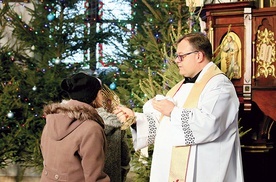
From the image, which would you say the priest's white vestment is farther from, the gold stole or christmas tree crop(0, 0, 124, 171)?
christmas tree crop(0, 0, 124, 171)

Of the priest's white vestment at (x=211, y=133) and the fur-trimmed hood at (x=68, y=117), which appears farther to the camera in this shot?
the priest's white vestment at (x=211, y=133)

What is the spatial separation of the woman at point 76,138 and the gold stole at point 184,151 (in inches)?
30.9

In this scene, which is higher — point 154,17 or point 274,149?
point 154,17

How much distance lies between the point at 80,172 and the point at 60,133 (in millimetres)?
309

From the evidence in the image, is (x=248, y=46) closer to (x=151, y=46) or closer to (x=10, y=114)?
(x=151, y=46)

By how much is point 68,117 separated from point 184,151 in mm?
1008

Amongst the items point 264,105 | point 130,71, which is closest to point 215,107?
point 264,105

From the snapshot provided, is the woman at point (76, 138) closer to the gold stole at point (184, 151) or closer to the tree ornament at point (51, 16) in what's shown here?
the gold stole at point (184, 151)

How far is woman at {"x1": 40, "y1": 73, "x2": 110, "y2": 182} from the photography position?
432 centimetres

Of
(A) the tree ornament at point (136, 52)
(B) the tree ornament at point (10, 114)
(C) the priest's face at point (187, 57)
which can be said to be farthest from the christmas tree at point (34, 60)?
(C) the priest's face at point (187, 57)

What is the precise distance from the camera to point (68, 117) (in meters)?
4.50

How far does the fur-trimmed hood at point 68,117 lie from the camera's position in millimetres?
4465

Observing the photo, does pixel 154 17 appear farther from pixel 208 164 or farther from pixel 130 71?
pixel 208 164

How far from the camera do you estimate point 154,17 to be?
10.3 m
